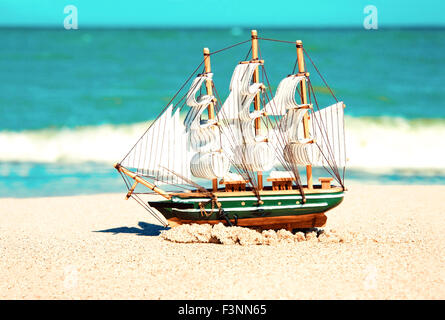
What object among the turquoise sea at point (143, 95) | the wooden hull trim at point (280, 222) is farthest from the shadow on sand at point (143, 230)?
the turquoise sea at point (143, 95)

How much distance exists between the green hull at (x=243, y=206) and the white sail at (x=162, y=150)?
42.0 inches

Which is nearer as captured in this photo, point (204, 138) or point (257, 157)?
point (204, 138)

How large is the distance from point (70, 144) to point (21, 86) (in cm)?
1490

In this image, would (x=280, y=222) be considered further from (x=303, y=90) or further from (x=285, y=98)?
(x=303, y=90)

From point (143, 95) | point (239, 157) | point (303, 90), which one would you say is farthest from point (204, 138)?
point (143, 95)

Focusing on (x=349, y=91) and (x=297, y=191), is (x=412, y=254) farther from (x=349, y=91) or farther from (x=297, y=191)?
(x=349, y=91)

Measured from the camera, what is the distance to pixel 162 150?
1900cm

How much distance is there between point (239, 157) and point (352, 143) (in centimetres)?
2023

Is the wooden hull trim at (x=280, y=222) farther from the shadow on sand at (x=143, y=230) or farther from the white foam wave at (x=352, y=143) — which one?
the white foam wave at (x=352, y=143)

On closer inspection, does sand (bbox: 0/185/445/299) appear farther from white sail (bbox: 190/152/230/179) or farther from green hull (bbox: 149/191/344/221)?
white sail (bbox: 190/152/230/179)

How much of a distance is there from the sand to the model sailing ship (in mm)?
900

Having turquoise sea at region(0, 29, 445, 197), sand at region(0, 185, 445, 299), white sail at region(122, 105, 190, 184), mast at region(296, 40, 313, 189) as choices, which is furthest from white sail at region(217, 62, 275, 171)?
turquoise sea at region(0, 29, 445, 197)

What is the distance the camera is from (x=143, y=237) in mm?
19312

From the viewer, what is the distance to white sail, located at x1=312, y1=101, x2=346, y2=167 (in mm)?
20109
